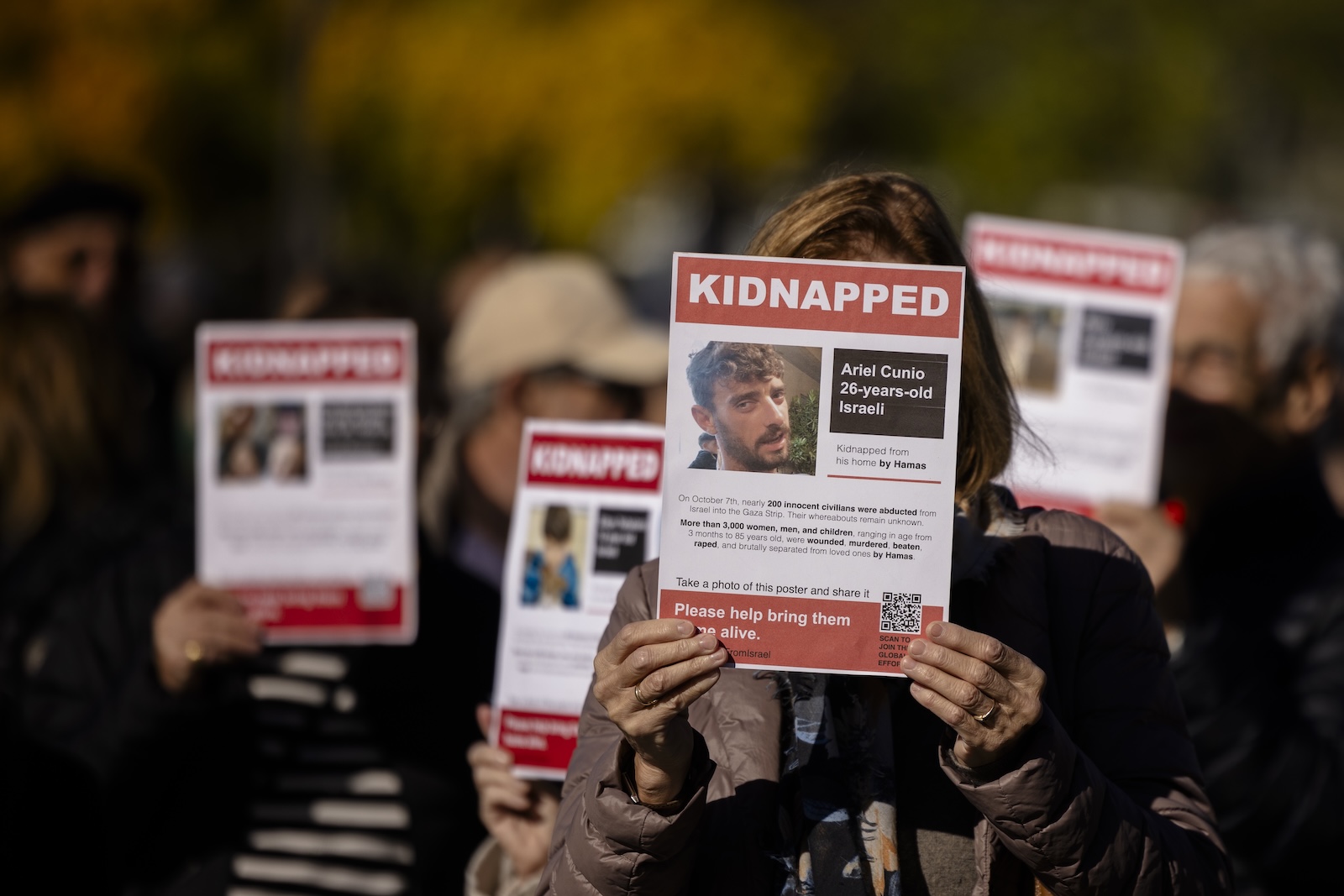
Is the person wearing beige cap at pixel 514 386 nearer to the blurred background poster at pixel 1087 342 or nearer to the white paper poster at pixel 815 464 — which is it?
the blurred background poster at pixel 1087 342

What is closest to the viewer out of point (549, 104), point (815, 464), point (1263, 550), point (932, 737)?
point (815, 464)

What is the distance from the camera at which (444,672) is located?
3904mm

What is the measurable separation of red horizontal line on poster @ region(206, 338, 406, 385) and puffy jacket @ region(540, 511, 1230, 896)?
5.05 ft

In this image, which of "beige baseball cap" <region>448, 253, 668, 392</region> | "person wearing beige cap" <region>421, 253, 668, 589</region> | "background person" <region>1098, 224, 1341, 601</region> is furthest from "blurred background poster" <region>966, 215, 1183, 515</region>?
"beige baseball cap" <region>448, 253, 668, 392</region>

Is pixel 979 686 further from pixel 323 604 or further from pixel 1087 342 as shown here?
pixel 323 604

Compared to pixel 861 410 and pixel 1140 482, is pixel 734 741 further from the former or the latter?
pixel 1140 482

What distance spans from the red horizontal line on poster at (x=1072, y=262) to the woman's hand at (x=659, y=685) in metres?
2.10

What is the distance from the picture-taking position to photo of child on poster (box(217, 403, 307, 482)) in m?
3.83

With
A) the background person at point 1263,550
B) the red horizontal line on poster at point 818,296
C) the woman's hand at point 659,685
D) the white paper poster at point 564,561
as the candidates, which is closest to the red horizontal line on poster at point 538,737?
the white paper poster at point 564,561

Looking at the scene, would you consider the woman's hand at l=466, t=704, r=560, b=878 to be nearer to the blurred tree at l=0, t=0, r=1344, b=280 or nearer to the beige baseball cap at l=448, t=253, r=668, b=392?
the beige baseball cap at l=448, t=253, r=668, b=392

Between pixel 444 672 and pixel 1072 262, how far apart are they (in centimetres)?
197

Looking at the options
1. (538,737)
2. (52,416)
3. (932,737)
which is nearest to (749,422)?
(932,737)

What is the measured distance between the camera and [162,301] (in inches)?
770

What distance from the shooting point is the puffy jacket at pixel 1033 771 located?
83.8 inches
